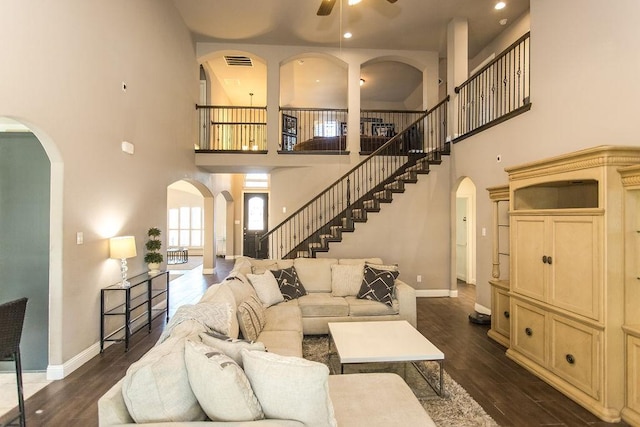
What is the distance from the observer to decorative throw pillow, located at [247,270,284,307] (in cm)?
405

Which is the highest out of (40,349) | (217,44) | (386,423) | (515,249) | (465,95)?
(217,44)

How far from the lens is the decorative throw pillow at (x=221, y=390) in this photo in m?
1.40

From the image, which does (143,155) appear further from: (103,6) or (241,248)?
(241,248)

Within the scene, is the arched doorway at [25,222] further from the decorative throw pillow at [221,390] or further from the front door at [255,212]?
the front door at [255,212]

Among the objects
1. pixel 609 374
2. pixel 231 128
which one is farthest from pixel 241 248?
pixel 609 374

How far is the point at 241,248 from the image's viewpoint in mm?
12766

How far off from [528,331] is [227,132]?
9467 mm

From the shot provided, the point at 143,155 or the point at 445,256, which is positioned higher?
the point at 143,155

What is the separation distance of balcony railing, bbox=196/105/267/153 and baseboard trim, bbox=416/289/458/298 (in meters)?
5.04

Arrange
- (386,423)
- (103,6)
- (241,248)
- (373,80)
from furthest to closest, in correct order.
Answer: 1. (241,248)
2. (373,80)
3. (103,6)
4. (386,423)

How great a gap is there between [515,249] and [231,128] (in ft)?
29.4

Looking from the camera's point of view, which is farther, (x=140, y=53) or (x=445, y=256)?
(x=445, y=256)

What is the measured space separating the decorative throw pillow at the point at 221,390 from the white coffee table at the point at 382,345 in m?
1.37

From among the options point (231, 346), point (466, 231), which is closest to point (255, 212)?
point (466, 231)
